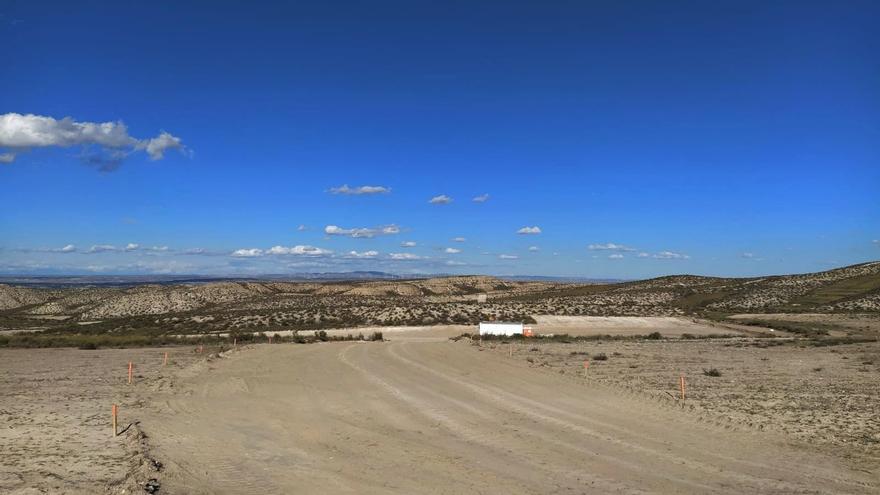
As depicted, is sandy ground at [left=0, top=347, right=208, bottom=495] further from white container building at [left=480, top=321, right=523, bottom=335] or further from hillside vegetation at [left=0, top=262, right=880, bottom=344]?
hillside vegetation at [left=0, top=262, right=880, bottom=344]

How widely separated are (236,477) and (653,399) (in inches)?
511

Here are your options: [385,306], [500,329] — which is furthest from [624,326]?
[385,306]

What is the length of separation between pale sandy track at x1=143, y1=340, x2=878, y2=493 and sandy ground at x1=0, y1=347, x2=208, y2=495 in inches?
40.3

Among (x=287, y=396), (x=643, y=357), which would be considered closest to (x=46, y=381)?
(x=287, y=396)

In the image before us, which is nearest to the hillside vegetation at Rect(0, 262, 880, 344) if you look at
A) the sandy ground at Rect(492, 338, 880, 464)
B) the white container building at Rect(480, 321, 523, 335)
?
the white container building at Rect(480, 321, 523, 335)

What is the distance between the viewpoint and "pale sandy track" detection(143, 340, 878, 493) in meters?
10.2

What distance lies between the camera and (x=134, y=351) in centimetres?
3712

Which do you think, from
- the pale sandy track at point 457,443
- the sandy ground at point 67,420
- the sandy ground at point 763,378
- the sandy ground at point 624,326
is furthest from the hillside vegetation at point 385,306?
the pale sandy track at point 457,443

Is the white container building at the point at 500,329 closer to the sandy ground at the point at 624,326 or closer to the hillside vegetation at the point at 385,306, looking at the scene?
the sandy ground at the point at 624,326

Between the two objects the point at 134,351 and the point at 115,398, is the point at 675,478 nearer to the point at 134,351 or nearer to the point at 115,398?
the point at 115,398

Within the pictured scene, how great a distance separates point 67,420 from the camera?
50.7 feet

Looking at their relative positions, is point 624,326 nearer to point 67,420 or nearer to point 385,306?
point 385,306

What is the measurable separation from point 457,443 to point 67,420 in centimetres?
1007

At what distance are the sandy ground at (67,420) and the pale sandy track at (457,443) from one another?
1.02 meters
